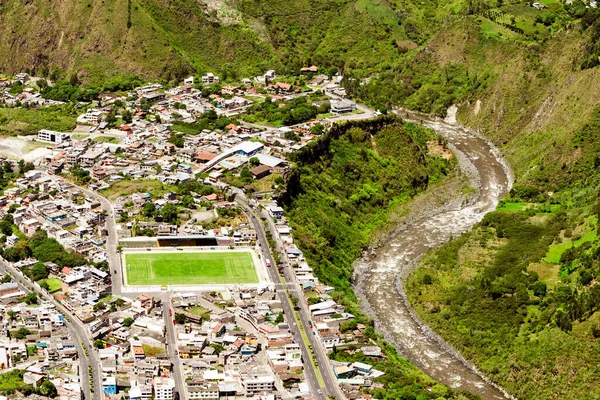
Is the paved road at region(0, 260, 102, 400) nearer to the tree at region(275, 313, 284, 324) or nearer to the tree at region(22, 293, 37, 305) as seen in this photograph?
the tree at region(22, 293, 37, 305)

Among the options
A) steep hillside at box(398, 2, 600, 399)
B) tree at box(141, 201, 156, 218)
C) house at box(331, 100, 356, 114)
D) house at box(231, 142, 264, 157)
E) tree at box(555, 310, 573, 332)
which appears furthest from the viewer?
house at box(331, 100, 356, 114)

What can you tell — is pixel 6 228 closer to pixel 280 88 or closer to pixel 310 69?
pixel 280 88

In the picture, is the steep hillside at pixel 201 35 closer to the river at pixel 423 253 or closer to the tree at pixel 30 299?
the river at pixel 423 253

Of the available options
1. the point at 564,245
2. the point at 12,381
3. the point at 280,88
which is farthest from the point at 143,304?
the point at 280,88

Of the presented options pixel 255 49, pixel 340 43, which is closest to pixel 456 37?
pixel 340 43

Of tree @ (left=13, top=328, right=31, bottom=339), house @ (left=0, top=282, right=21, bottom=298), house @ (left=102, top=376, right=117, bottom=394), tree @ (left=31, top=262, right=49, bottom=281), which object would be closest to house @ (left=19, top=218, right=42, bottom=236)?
tree @ (left=31, top=262, right=49, bottom=281)

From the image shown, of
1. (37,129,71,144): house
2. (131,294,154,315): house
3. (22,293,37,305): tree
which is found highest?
(37,129,71,144): house

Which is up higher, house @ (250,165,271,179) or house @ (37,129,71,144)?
house @ (37,129,71,144)

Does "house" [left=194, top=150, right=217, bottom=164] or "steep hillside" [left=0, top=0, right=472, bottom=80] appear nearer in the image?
"house" [left=194, top=150, right=217, bottom=164]
